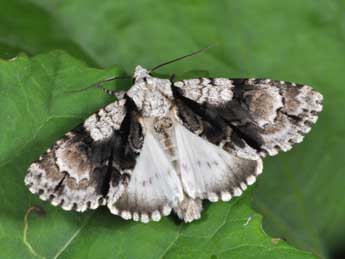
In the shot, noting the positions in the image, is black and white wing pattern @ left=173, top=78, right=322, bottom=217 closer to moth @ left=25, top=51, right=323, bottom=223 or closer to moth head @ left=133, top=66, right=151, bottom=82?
moth @ left=25, top=51, right=323, bottom=223

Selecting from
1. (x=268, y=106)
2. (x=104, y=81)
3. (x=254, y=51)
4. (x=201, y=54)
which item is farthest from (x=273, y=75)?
(x=104, y=81)

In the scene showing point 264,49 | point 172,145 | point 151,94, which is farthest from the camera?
point 264,49

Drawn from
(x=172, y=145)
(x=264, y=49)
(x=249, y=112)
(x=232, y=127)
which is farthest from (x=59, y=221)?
(x=264, y=49)

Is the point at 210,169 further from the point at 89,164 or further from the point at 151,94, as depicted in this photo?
the point at 89,164

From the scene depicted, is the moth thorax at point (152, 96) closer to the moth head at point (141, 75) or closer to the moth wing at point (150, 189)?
the moth head at point (141, 75)

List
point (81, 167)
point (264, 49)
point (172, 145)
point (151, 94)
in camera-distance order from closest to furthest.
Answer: point (81, 167), point (172, 145), point (151, 94), point (264, 49)

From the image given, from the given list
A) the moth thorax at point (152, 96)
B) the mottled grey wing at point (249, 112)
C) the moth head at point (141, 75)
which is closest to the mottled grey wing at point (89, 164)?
the moth thorax at point (152, 96)

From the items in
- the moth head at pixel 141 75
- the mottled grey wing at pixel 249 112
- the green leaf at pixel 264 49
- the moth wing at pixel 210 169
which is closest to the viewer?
the moth wing at pixel 210 169

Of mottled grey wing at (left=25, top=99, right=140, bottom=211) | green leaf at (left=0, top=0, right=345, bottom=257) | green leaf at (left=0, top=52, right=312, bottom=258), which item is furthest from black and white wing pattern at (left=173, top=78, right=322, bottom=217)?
green leaf at (left=0, top=0, right=345, bottom=257)
